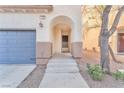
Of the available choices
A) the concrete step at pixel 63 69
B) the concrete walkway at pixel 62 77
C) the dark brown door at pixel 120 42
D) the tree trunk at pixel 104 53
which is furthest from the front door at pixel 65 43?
the tree trunk at pixel 104 53

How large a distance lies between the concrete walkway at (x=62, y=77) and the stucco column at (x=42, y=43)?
6.04 ft

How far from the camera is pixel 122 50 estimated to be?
23719mm

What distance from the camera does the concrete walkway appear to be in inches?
334

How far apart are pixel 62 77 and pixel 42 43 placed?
484cm

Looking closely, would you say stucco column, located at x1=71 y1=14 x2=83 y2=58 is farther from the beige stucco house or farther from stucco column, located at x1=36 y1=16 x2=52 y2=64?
stucco column, located at x1=36 y1=16 x2=52 y2=64

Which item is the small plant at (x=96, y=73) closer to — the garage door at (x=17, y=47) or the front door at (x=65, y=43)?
the garage door at (x=17, y=47)

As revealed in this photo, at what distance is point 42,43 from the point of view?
47.3 feet

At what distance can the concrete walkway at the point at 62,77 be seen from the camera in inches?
334

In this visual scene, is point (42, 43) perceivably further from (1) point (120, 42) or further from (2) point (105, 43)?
(1) point (120, 42)

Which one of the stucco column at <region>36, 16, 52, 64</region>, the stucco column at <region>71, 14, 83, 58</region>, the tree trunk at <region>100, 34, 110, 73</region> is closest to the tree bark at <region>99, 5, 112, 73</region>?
the tree trunk at <region>100, 34, 110, 73</region>

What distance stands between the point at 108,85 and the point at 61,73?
2.86m

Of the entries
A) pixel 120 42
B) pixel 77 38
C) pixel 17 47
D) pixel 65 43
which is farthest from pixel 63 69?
pixel 65 43
